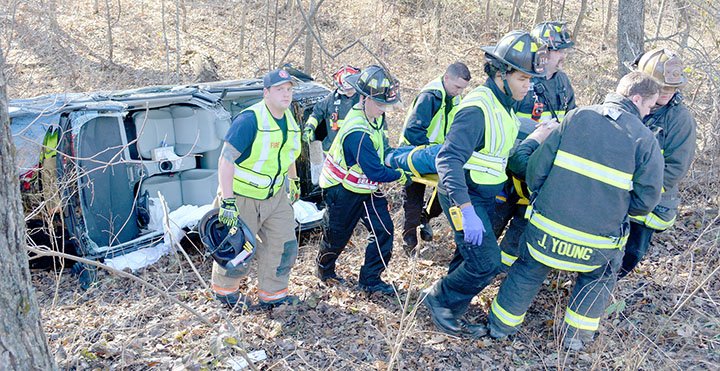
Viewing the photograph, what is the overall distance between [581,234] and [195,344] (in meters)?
2.78

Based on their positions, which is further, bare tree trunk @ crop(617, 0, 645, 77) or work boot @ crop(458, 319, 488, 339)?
bare tree trunk @ crop(617, 0, 645, 77)

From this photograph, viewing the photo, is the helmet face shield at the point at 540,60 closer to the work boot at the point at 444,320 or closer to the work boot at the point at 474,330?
the work boot at the point at 444,320

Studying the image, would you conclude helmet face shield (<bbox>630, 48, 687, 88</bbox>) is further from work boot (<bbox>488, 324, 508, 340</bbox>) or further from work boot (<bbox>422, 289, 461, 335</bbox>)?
work boot (<bbox>422, 289, 461, 335</bbox>)

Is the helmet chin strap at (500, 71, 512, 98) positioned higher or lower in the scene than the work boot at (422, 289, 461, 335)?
higher

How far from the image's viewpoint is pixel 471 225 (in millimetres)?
4066

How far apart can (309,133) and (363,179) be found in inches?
77.5

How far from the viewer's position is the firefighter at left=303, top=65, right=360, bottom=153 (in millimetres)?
6598

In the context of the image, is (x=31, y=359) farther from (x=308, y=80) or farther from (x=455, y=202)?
(x=308, y=80)

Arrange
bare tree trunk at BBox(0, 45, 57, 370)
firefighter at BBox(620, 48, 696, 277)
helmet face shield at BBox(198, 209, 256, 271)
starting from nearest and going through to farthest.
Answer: bare tree trunk at BBox(0, 45, 57, 370) < helmet face shield at BBox(198, 209, 256, 271) < firefighter at BBox(620, 48, 696, 277)

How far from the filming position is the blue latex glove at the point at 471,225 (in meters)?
4.07

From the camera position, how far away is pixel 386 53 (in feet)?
45.0

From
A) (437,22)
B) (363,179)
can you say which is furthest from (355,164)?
(437,22)

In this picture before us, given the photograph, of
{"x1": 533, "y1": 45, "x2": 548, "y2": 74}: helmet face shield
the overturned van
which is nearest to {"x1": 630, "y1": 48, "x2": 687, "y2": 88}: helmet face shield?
{"x1": 533, "y1": 45, "x2": 548, "y2": 74}: helmet face shield

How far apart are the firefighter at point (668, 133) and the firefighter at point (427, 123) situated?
5.63ft
